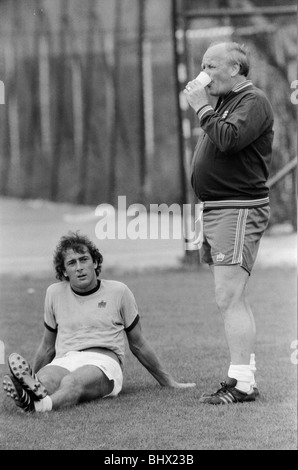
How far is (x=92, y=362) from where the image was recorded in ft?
14.1

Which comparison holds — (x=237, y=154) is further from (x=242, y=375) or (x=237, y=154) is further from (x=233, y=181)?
(x=242, y=375)

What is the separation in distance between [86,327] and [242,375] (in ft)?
2.13

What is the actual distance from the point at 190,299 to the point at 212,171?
3.27 metres

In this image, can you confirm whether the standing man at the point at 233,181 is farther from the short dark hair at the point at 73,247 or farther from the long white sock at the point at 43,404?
the long white sock at the point at 43,404

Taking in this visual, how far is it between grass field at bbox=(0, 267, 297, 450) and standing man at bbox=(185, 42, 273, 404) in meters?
0.23

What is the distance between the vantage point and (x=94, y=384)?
13.9 ft

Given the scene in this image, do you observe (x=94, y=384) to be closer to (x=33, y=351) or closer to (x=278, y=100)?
(x=33, y=351)

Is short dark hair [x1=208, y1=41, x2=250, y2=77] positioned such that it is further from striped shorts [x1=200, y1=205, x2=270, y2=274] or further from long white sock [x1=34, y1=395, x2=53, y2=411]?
long white sock [x1=34, y1=395, x2=53, y2=411]

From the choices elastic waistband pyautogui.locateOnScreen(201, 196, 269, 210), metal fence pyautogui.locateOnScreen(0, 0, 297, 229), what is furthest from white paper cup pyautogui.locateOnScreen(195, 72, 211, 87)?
metal fence pyautogui.locateOnScreen(0, 0, 297, 229)

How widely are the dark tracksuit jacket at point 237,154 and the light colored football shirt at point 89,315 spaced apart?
0.56 meters

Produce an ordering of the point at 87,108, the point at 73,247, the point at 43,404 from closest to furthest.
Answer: the point at 43,404
the point at 73,247
the point at 87,108

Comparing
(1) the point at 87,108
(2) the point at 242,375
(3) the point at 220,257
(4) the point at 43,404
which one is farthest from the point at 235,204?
(1) the point at 87,108

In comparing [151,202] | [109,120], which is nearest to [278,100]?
[151,202]

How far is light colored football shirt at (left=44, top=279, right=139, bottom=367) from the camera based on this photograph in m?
4.32
